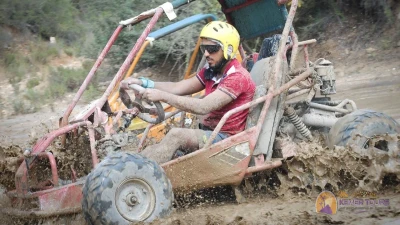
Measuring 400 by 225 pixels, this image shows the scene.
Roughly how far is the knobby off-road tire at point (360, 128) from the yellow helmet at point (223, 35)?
3.80ft

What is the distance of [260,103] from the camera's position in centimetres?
499

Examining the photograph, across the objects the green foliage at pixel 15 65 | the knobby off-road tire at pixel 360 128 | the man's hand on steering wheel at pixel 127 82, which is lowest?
the knobby off-road tire at pixel 360 128

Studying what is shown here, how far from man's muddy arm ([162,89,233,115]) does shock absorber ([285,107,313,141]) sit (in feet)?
2.32

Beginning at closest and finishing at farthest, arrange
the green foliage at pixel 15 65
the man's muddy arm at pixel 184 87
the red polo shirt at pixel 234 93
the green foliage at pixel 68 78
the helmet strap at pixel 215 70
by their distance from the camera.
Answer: the red polo shirt at pixel 234 93
the helmet strap at pixel 215 70
the man's muddy arm at pixel 184 87
the green foliage at pixel 68 78
the green foliage at pixel 15 65

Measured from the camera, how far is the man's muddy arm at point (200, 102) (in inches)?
183

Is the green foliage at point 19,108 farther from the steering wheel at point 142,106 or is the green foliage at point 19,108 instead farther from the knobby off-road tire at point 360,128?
the knobby off-road tire at point 360,128

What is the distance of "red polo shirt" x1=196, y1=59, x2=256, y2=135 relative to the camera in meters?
4.85

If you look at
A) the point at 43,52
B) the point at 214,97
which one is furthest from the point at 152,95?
the point at 43,52

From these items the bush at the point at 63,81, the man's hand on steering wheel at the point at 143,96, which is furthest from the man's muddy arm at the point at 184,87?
the bush at the point at 63,81

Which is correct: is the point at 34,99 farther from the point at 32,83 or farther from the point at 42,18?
the point at 42,18

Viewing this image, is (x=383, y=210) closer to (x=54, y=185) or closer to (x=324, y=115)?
(x=324, y=115)

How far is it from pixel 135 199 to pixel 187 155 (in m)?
0.61

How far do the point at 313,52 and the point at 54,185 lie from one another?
1006cm

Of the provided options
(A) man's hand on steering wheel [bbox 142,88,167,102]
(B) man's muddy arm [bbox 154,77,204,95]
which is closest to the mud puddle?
(A) man's hand on steering wheel [bbox 142,88,167,102]
